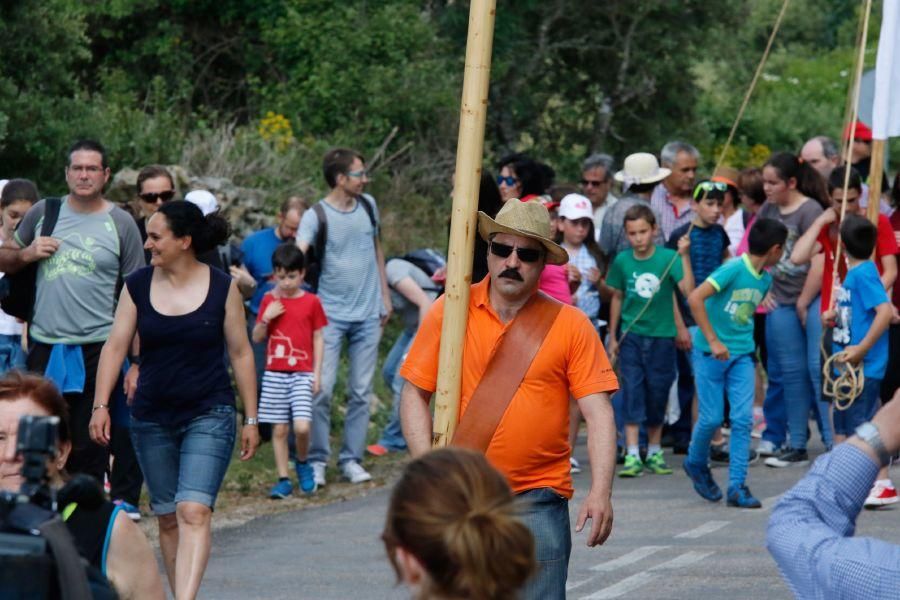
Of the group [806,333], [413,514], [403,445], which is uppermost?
[413,514]

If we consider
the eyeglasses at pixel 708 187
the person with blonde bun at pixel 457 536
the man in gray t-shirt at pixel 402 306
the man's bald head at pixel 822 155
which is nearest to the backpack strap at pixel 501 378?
the person with blonde bun at pixel 457 536

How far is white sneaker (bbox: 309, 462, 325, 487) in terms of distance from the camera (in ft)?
39.6

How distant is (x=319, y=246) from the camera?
1230cm

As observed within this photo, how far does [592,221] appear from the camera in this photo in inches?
494

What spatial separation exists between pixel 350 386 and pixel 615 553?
11.0 feet

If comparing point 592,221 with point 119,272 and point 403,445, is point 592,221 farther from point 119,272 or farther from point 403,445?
point 119,272

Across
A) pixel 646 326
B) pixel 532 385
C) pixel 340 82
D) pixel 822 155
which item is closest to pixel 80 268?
pixel 532 385

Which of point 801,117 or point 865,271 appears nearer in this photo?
point 865,271

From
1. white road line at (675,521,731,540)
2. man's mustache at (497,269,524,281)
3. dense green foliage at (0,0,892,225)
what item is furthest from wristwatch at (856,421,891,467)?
dense green foliage at (0,0,892,225)

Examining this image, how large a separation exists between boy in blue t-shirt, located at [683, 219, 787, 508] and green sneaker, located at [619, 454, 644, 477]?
1.10 metres

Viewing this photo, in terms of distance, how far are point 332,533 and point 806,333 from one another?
3.93 m

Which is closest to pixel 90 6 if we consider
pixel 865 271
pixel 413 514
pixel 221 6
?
pixel 221 6

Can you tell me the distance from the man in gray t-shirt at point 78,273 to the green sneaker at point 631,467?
4022mm

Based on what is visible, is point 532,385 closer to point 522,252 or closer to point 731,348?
point 522,252
